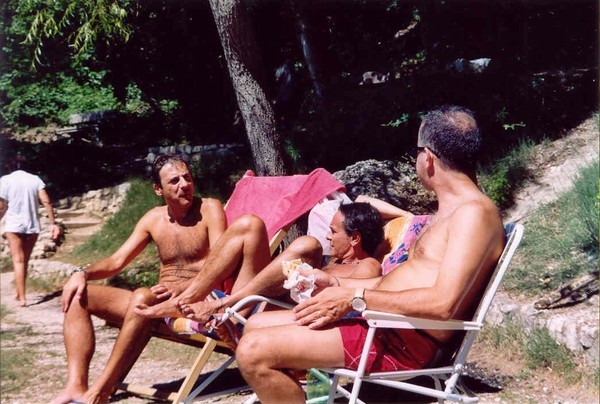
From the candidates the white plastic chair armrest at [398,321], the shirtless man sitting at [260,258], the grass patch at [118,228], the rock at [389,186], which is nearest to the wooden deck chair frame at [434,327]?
the white plastic chair armrest at [398,321]

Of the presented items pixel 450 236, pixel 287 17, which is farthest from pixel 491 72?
pixel 450 236

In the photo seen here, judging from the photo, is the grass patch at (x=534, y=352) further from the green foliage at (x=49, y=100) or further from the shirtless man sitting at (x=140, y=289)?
the green foliage at (x=49, y=100)

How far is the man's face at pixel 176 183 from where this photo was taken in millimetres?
4758

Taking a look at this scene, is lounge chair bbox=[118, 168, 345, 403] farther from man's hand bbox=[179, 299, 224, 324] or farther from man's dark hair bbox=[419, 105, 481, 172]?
man's dark hair bbox=[419, 105, 481, 172]

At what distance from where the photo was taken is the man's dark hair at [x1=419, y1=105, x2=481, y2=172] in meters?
3.14

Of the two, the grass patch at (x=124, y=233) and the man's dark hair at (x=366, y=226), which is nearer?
the man's dark hair at (x=366, y=226)

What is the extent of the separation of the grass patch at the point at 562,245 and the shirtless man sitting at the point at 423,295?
7.83 ft

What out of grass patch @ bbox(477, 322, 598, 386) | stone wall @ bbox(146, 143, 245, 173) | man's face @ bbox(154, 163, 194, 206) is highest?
man's face @ bbox(154, 163, 194, 206)

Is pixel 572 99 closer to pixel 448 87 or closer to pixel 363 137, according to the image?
pixel 448 87

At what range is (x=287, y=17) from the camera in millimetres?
13203

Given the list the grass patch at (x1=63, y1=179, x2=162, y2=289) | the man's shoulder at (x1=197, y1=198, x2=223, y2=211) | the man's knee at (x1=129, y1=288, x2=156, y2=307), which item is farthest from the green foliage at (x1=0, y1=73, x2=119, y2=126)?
the man's knee at (x1=129, y1=288, x2=156, y2=307)

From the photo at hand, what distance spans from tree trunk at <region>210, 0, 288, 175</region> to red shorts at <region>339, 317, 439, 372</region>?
3.67 meters

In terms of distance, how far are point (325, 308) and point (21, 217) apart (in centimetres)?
681

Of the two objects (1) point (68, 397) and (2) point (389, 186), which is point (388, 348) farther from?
(2) point (389, 186)
